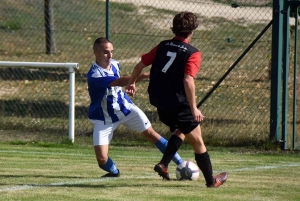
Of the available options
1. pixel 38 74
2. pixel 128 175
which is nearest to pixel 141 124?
pixel 128 175

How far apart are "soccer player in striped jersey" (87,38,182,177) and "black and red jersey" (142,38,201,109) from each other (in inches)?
31.8

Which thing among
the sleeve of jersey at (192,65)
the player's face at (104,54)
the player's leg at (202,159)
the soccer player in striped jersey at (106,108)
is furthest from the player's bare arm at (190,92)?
the player's face at (104,54)

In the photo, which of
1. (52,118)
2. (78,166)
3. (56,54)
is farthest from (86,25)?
(78,166)

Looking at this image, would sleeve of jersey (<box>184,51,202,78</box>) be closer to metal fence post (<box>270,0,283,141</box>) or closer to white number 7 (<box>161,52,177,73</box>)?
white number 7 (<box>161,52,177,73</box>)

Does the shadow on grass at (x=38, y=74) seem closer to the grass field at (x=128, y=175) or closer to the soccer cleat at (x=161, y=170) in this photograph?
the grass field at (x=128, y=175)

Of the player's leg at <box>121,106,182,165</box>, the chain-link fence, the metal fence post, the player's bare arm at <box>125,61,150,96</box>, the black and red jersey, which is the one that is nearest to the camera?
the black and red jersey

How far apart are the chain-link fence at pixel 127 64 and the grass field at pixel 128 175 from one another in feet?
3.15

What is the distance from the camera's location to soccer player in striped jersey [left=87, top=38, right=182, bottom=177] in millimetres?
8156

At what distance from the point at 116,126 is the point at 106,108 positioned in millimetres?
260

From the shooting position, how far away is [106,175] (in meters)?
8.32

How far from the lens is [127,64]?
695 inches

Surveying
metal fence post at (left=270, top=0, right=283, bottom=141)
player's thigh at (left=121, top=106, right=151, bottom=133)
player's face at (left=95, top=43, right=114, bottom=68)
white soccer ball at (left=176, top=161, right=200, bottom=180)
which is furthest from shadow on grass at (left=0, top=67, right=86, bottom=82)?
white soccer ball at (left=176, top=161, right=200, bottom=180)

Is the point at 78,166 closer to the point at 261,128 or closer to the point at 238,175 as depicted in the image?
the point at 238,175

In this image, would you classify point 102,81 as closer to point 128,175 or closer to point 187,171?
point 128,175
